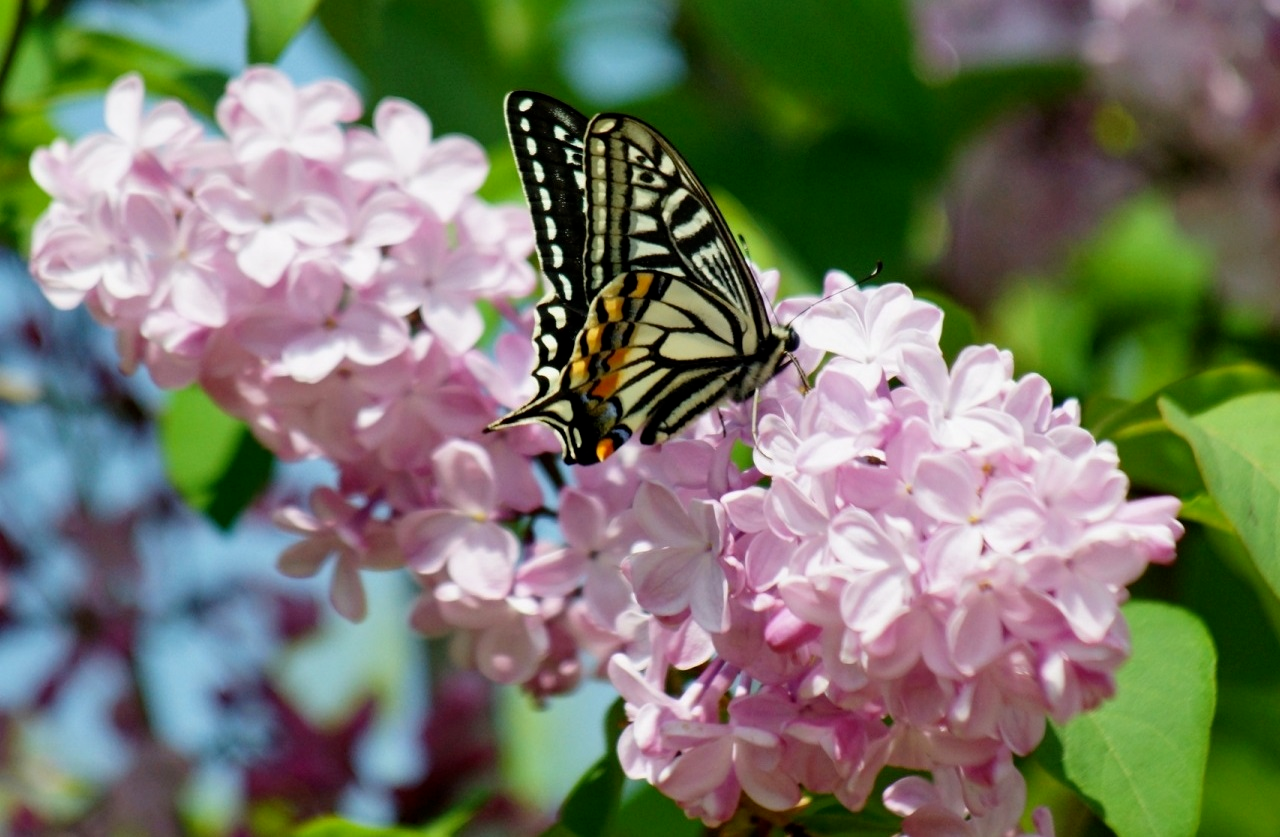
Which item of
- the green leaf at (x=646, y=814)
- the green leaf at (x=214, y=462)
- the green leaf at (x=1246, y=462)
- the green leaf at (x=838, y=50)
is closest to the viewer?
the green leaf at (x=1246, y=462)

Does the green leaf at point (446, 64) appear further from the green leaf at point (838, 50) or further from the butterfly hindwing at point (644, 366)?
the butterfly hindwing at point (644, 366)

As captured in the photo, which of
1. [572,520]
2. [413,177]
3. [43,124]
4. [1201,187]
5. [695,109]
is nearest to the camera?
[572,520]

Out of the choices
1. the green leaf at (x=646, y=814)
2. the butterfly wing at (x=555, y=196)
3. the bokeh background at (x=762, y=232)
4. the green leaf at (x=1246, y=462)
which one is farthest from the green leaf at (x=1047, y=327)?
the butterfly wing at (x=555, y=196)

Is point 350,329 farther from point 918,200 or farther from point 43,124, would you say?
point 918,200

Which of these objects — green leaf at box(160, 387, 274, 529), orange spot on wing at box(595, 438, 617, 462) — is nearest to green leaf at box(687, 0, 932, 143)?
green leaf at box(160, 387, 274, 529)

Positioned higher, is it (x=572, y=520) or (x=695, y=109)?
(x=572, y=520)

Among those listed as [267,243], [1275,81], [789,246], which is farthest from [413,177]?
[1275,81]
